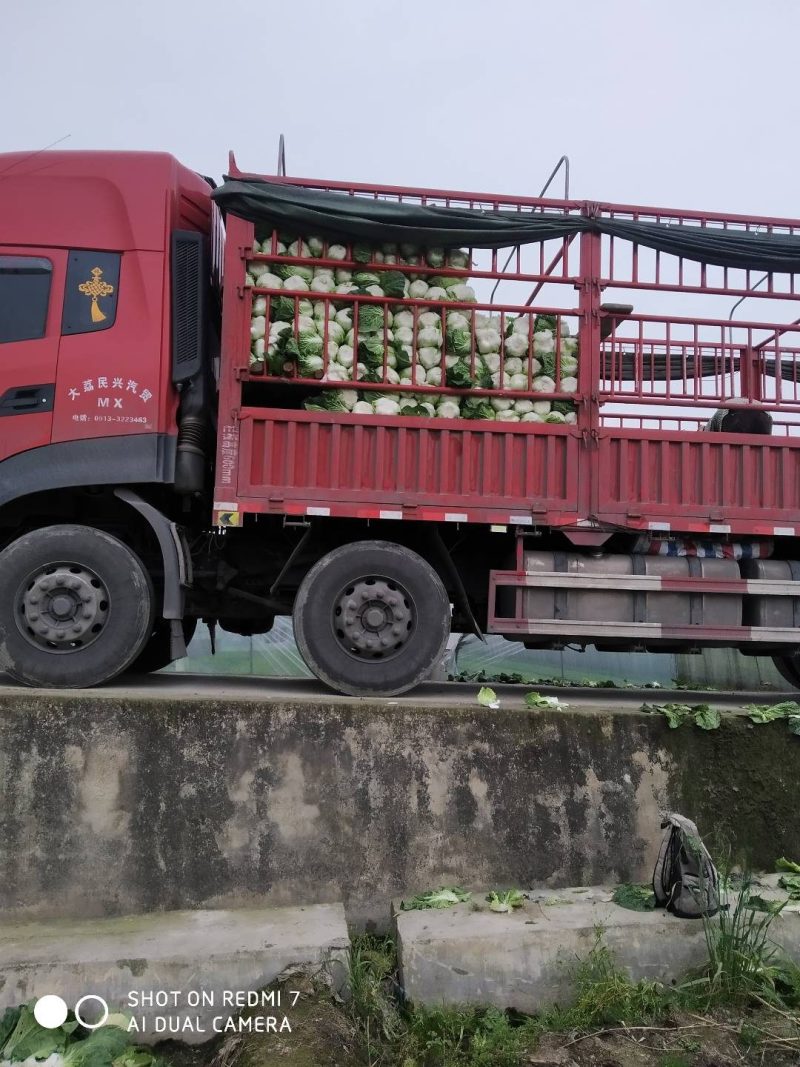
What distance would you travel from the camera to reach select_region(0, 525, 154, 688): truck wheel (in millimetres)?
5059

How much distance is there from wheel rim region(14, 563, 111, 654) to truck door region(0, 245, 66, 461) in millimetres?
871

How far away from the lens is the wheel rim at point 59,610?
16.6 feet

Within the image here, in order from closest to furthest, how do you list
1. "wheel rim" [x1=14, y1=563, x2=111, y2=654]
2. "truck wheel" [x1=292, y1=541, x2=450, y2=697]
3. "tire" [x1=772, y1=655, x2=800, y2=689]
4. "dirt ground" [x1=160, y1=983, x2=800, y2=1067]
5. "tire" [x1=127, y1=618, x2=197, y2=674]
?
"dirt ground" [x1=160, y1=983, x2=800, y2=1067] → "wheel rim" [x1=14, y1=563, x2=111, y2=654] → "truck wheel" [x1=292, y1=541, x2=450, y2=697] → "tire" [x1=127, y1=618, x2=197, y2=674] → "tire" [x1=772, y1=655, x2=800, y2=689]

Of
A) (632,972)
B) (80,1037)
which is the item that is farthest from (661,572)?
(80,1037)

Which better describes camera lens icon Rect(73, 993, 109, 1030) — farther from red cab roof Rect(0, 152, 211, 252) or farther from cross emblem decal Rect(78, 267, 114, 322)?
red cab roof Rect(0, 152, 211, 252)

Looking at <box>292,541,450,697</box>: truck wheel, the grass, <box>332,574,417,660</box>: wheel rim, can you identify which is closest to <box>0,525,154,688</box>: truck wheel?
<box>292,541,450,697</box>: truck wheel

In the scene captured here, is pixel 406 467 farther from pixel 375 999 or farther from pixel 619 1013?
pixel 619 1013

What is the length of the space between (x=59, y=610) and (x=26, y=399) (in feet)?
4.51

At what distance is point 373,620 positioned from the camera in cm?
529

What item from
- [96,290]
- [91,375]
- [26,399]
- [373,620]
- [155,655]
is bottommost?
[155,655]

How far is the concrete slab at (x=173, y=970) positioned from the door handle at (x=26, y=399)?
10.1 feet

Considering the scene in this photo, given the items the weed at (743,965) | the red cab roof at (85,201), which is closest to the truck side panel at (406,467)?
the red cab roof at (85,201)

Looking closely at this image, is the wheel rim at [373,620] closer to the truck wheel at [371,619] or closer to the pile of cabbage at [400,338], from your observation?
the truck wheel at [371,619]

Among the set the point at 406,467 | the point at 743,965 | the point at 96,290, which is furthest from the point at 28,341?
the point at 743,965
